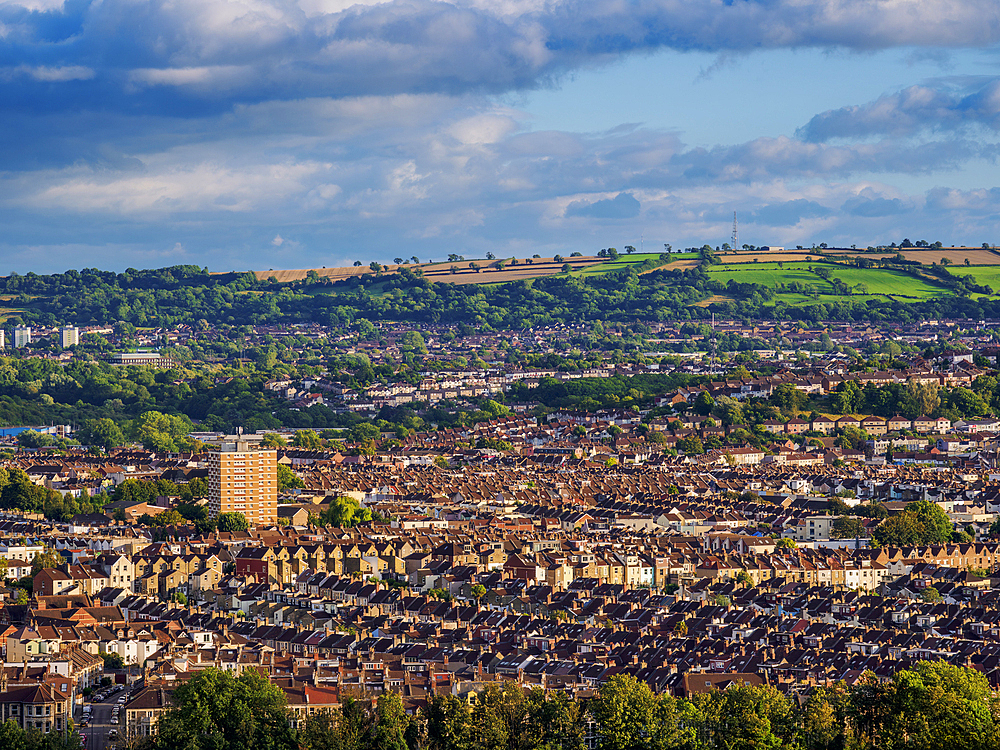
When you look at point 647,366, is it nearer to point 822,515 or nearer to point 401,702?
point 822,515

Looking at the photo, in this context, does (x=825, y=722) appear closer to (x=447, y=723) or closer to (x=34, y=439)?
(x=447, y=723)

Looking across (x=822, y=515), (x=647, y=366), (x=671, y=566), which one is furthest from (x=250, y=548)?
(x=647, y=366)

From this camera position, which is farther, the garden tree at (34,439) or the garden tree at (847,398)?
the garden tree at (847,398)

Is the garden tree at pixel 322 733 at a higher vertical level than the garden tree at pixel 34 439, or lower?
lower

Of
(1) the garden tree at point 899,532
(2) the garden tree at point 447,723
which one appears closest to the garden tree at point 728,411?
(1) the garden tree at point 899,532

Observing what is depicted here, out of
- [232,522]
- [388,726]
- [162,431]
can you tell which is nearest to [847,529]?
[232,522]

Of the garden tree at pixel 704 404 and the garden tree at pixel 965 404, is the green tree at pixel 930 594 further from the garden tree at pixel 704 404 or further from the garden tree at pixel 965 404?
the garden tree at pixel 965 404

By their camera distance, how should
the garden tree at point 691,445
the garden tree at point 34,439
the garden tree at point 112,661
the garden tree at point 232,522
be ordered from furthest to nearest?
the garden tree at point 34,439 → the garden tree at point 691,445 → the garden tree at point 232,522 → the garden tree at point 112,661
